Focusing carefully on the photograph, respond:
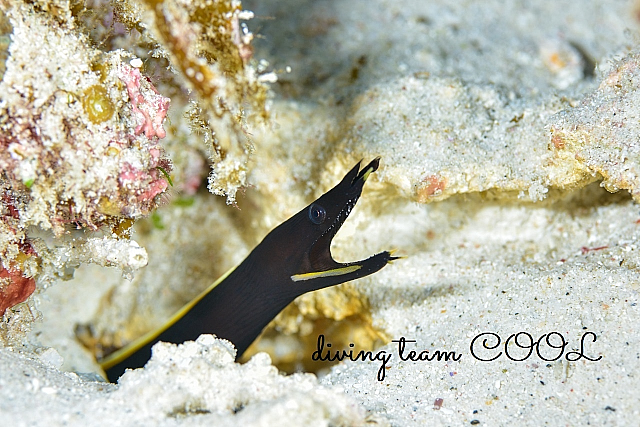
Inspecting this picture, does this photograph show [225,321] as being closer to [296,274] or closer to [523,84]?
[296,274]

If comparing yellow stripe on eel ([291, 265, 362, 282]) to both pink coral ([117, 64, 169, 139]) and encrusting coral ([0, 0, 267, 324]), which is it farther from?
pink coral ([117, 64, 169, 139])

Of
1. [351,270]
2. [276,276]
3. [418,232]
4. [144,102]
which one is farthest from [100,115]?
[418,232]

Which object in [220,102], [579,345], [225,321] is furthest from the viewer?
[225,321]

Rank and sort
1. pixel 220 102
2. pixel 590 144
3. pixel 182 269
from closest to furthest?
pixel 220 102 → pixel 590 144 → pixel 182 269

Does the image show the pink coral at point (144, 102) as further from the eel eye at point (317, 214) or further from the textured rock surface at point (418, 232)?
the eel eye at point (317, 214)

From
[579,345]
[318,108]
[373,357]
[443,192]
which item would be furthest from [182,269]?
[579,345]

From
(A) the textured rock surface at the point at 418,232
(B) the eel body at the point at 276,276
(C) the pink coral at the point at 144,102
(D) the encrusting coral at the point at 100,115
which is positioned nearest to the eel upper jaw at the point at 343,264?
(B) the eel body at the point at 276,276

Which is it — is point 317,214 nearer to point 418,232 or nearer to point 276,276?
point 276,276

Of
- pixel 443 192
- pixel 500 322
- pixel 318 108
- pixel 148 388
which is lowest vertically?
pixel 500 322
